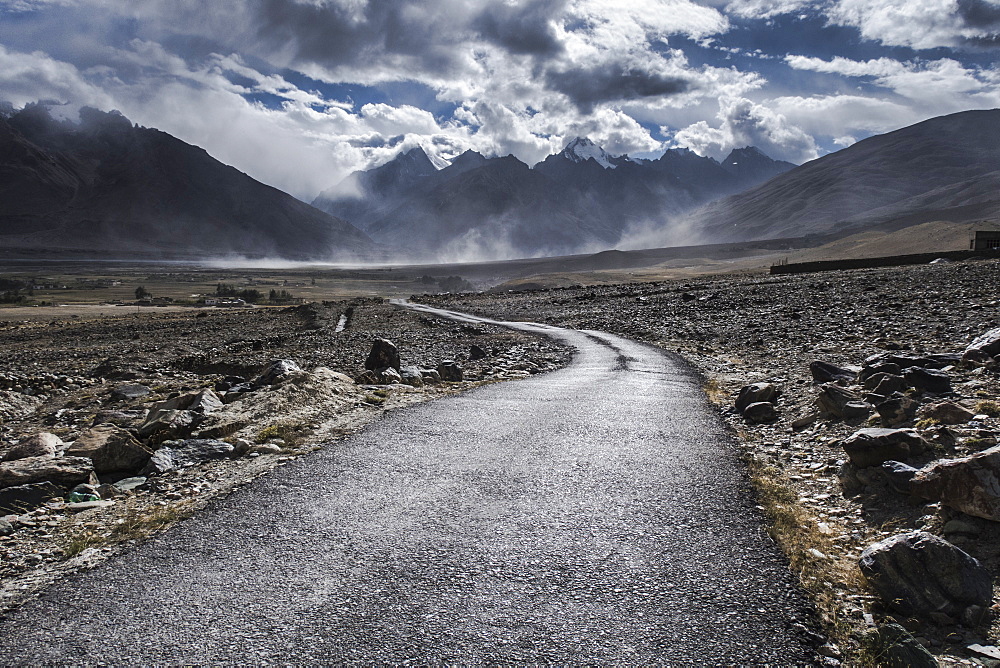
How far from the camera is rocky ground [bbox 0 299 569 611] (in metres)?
6.32

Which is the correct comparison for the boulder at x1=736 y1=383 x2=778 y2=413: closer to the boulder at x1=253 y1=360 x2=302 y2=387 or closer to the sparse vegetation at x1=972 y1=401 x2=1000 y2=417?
the sparse vegetation at x1=972 y1=401 x2=1000 y2=417

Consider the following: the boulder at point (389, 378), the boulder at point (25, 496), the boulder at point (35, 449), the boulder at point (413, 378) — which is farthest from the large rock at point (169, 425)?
the boulder at point (413, 378)

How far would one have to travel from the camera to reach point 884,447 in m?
7.47

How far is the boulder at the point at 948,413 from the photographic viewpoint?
331 inches

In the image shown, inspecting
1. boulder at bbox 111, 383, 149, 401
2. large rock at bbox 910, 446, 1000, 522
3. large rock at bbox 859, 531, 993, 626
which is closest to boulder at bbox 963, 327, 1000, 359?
large rock at bbox 910, 446, 1000, 522

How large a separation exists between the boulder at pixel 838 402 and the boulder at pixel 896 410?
0.58 metres

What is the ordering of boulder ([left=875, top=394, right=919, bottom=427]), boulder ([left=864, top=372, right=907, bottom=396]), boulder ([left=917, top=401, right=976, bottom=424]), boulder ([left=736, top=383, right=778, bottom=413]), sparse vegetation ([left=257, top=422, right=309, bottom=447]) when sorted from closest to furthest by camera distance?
1. boulder ([left=917, top=401, right=976, bottom=424])
2. boulder ([left=875, top=394, right=919, bottom=427])
3. sparse vegetation ([left=257, top=422, right=309, bottom=447])
4. boulder ([left=864, top=372, right=907, bottom=396])
5. boulder ([left=736, top=383, right=778, bottom=413])

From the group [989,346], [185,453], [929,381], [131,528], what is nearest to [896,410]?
[929,381]

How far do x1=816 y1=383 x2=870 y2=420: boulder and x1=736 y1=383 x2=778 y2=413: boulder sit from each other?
144 cm

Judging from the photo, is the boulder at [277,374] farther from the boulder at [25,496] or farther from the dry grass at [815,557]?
the dry grass at [815,557]

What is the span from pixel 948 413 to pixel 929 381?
7.10 feet

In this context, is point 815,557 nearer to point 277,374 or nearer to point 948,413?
point 948,413

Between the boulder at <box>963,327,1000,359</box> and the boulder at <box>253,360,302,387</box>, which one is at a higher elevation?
the boulder at <box>963,327,1000,359</box>

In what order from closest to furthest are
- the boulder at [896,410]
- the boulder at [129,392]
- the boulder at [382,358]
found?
the boulder at [896,410] < the boulder at [129,392] < the boulder at [382,358]
